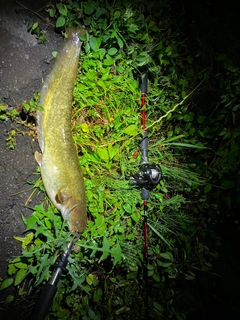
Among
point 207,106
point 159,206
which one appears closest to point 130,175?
point 159,206

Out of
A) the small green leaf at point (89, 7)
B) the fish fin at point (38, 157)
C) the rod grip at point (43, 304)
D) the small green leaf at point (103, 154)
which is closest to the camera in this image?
the rod grip at point (43, 304)

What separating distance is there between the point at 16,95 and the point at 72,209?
4.14 feet

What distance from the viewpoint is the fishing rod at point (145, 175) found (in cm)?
287

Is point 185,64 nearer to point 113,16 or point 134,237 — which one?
point 113,16

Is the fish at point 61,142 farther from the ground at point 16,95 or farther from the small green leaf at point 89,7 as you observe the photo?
the small green leaf at point 89,7

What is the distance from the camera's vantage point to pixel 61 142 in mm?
2748

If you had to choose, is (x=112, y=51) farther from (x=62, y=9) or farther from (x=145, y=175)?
(x=145, y=175)

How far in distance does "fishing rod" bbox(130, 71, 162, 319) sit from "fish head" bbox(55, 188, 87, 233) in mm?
606

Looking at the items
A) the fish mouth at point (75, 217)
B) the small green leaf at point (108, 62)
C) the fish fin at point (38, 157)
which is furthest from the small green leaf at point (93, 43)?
the fish mouth at point (75, 217)

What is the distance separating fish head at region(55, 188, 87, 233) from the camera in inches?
109

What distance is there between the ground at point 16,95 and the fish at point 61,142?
0.22 metres

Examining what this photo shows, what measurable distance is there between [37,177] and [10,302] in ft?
4.12

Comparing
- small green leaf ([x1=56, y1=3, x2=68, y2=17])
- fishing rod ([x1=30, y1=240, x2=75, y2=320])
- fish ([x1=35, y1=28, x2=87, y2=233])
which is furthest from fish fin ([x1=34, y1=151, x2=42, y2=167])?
small green leaf ([x1=56, y1=3, x2=68, y2=17])

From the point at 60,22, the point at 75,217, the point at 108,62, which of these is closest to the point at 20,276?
the point at 75,217
